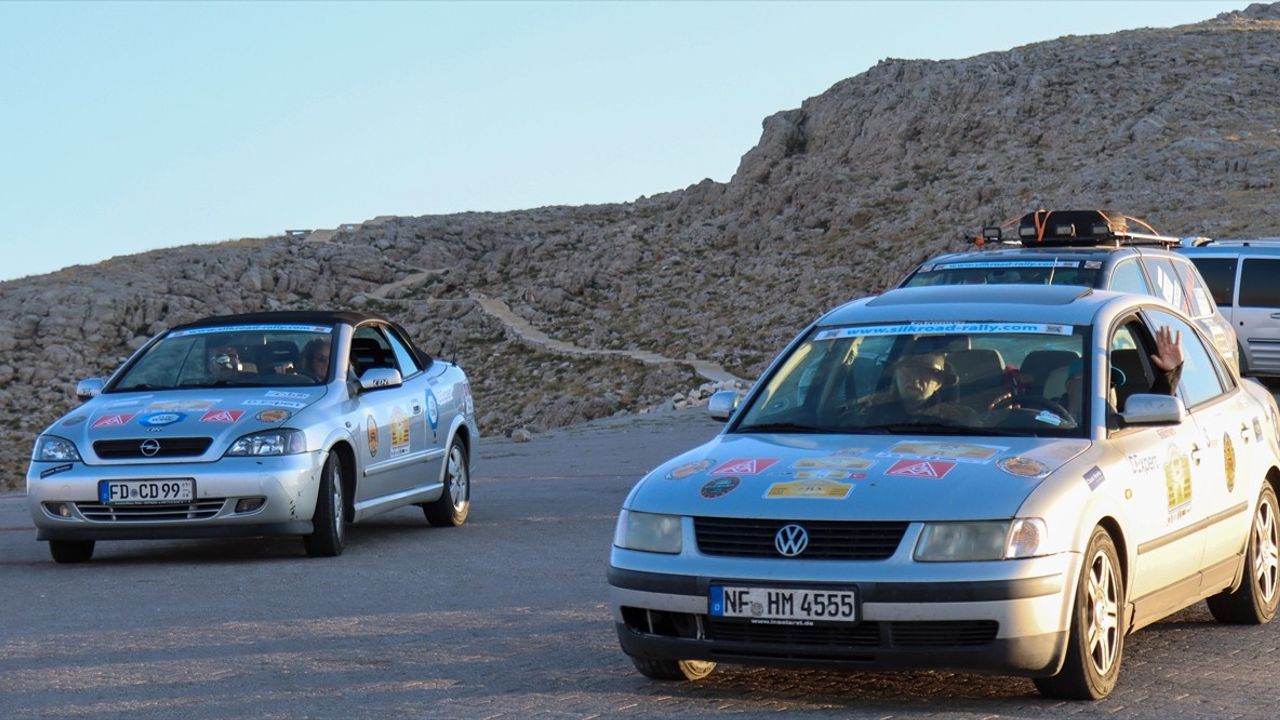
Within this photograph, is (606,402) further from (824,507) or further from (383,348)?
(824,507)

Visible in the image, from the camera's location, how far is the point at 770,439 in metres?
7.61

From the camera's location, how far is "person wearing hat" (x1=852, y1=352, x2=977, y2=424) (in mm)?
7613

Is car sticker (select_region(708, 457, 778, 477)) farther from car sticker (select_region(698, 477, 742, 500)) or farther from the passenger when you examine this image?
the passenger

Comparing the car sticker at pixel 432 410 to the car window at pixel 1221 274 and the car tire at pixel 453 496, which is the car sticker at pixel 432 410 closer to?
the car tire at pixel 453 496

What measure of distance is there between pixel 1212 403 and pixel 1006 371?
1.42m

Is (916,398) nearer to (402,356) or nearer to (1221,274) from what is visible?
(402,356)

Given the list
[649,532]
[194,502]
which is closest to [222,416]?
[194,502]

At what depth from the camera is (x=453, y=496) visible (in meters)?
14.4

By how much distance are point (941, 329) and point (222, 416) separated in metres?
5.50

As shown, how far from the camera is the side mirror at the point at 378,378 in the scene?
12774 millimetres

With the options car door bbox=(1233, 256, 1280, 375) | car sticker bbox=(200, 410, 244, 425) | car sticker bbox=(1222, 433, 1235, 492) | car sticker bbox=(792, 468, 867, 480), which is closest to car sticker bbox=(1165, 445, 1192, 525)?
car sticker bbox=(1222, 433, 1235, 492)

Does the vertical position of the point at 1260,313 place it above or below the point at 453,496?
below

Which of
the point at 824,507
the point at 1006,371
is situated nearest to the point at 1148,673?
the point at 1006,371

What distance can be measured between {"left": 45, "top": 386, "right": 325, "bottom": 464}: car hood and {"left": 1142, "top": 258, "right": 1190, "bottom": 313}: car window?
7116mm
